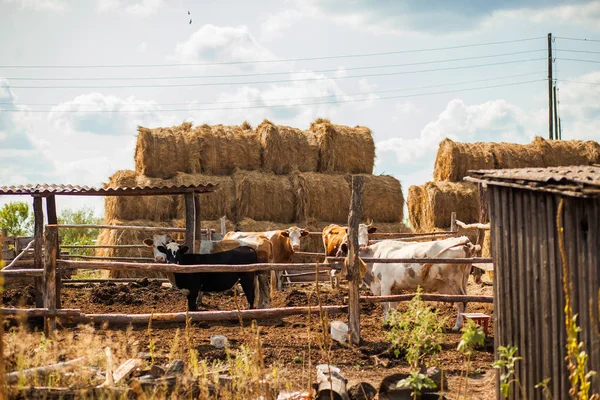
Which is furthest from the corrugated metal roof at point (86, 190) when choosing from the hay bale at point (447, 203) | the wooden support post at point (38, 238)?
the hay bale at point (447, 203)

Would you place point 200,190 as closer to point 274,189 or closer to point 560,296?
point 274,189

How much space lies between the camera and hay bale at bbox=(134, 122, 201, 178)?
18.9m

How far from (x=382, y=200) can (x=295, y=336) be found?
1096cm

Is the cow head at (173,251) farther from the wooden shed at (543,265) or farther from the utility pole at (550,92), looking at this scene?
the utility pole at (550,92)

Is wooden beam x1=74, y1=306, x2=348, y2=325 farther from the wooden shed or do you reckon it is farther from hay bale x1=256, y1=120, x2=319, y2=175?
hay bale x1=256, y1=120, x2=319, y2=175

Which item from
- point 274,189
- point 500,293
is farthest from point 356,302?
point 274,189

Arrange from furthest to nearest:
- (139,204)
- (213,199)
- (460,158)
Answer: (460,158)
(213,199)
(139,204)

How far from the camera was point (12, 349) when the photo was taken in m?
6.79

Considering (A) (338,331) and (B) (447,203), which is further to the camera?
(B) (447,203)

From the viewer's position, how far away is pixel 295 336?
10.1 m

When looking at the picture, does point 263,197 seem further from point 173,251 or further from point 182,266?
point 182,266

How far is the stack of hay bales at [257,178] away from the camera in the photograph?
61.0 feet

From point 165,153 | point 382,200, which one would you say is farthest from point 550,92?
point 165,153

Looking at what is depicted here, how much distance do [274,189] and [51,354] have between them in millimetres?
Answer: 12483
